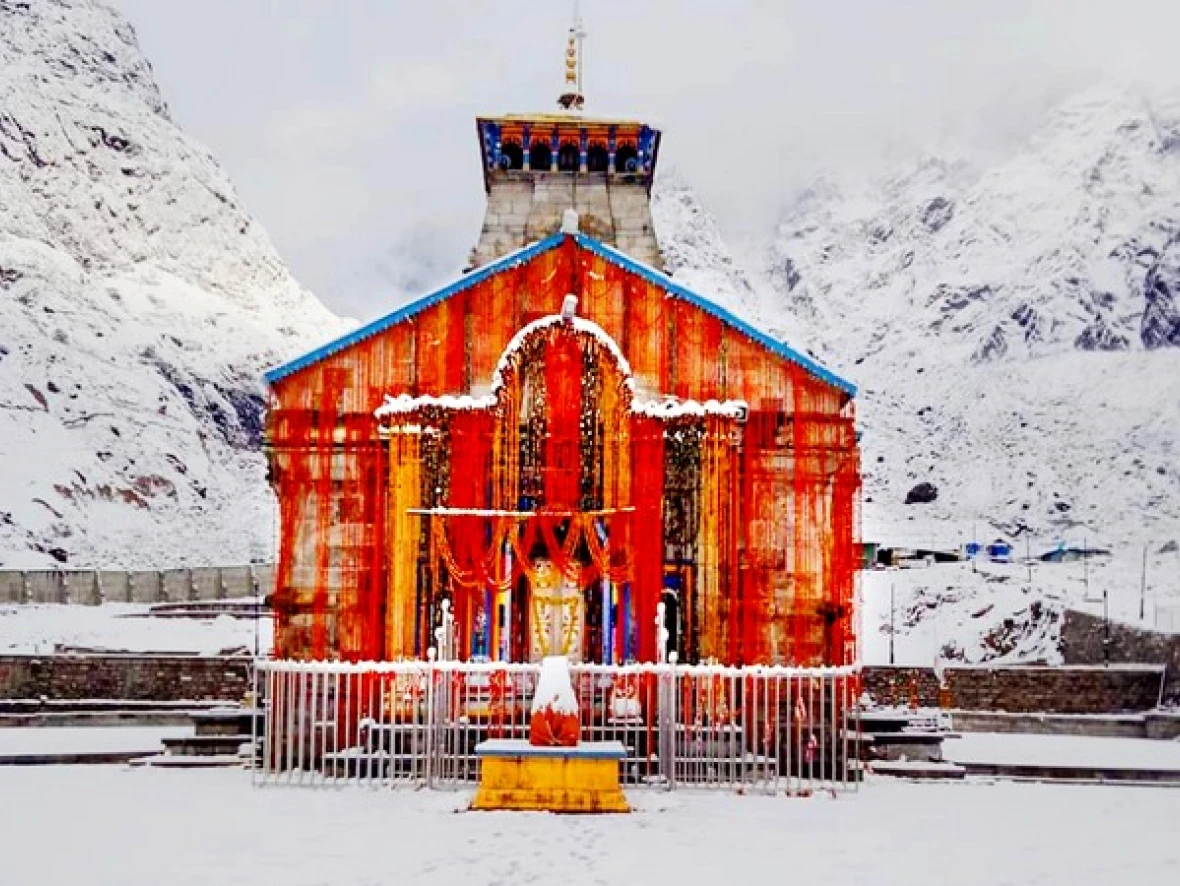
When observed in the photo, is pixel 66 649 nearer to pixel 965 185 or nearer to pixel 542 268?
pixel 542 268

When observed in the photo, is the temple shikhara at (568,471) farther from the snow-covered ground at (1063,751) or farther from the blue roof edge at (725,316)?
the snow-covered ground at (1063,751)

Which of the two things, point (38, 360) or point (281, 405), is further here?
point (38, 360)

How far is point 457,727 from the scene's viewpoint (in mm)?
18078

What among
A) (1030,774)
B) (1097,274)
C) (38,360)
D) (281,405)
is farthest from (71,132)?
(1030,774)

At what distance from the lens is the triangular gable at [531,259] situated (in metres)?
22.3

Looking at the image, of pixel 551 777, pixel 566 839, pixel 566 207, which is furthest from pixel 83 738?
pixel 566 839

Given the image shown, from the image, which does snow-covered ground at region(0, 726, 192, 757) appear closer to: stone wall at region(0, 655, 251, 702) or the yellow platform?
stone wall at region(0, 655, 251, 702)

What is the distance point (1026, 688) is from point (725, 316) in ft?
52.8

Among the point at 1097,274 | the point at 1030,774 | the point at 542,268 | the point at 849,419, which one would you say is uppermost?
the point at 1097,274

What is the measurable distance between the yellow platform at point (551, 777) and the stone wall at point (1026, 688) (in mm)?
19547

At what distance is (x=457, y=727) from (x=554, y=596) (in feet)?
18.7

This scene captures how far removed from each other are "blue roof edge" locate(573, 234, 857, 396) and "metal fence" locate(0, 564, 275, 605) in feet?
81.1

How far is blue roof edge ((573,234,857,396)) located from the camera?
22.2 metres

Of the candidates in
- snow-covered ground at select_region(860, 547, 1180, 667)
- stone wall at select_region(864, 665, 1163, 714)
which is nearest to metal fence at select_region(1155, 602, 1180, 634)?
snow-covered ground at select_region(860, 547, 1180, 667)
